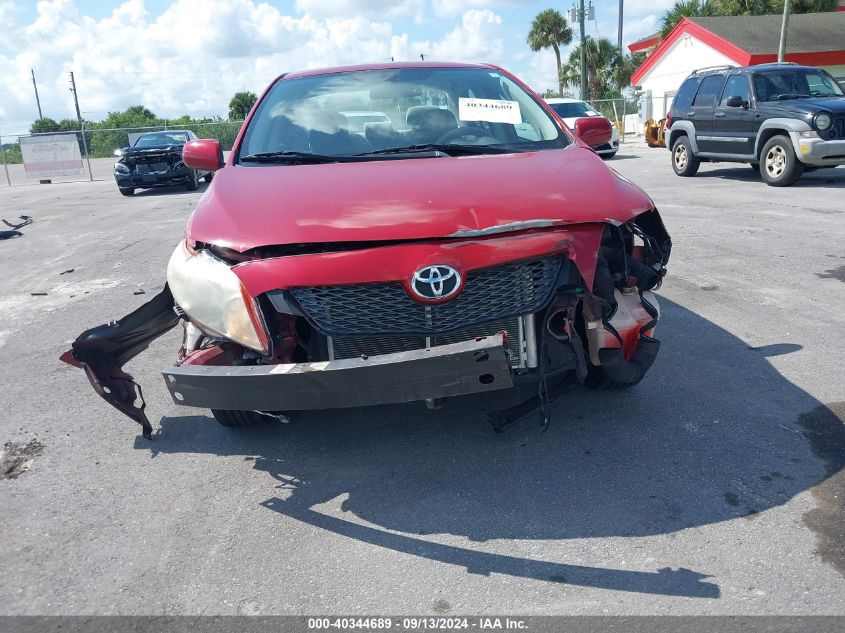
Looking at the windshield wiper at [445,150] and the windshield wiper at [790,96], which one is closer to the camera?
the windshield wiper at [445,150]

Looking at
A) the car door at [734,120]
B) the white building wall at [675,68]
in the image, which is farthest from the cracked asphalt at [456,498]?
the white building wall at [675,68]

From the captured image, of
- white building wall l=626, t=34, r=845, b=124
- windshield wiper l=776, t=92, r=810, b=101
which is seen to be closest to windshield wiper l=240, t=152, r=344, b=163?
windshield wiper l=776, t=92, r=810, b=101

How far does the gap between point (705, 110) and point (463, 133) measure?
36.2 ft

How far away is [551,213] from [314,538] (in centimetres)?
161

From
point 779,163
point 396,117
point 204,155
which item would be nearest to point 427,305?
point 396,117

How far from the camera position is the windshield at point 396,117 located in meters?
4.02

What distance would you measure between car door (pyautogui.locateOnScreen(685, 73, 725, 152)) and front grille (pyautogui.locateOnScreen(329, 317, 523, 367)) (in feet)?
39.4

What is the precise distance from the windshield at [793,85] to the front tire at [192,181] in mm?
11866

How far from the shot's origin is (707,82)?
1371 cm

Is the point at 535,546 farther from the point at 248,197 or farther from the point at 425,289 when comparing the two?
the point at 248,197

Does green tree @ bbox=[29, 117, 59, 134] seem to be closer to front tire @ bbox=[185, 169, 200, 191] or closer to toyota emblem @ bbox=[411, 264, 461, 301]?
front tire @ bbox=[185, 169, 200, 191]

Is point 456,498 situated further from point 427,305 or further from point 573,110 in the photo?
point 573,110

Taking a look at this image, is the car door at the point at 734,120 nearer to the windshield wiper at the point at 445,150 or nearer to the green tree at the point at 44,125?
the windshield wiper at the point at 445,150

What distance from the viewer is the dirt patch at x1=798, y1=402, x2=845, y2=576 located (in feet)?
8.56
